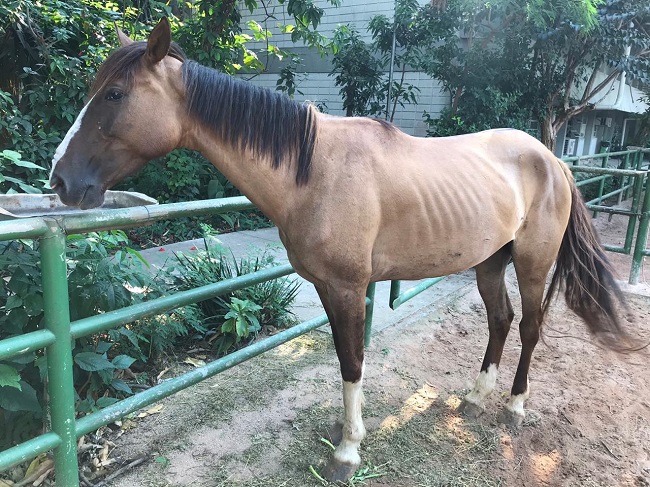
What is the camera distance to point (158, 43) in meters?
1.61

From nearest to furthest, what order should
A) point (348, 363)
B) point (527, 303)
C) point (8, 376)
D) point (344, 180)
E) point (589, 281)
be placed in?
1. point (8, 376)
2. point (344, 180)
3. point (348, 363)
4. point (527, 303)
5. point (589, 281)

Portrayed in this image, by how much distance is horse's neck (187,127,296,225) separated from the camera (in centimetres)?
185

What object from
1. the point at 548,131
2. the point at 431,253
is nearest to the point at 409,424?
the point at 431,253

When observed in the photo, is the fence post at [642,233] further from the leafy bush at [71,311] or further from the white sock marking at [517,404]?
the leafy bush at [71,311]

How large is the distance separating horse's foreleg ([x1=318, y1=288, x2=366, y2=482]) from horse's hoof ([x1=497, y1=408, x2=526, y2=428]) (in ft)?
2.98

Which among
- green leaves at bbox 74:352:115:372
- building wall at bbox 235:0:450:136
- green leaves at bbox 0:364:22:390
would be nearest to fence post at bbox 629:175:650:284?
building wall at bbox 235:0:450:136

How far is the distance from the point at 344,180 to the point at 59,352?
3.93ft

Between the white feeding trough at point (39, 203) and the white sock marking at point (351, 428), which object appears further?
the white sock marking at point (351, 428)

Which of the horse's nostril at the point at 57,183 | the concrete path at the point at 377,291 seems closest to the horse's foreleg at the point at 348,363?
the horse's nostril at the point at 57,183

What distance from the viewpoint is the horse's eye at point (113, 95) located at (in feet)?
5.28

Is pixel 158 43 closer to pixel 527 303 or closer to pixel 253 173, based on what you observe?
pixel 253 173

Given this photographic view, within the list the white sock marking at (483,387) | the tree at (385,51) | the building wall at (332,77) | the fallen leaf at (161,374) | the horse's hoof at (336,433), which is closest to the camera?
the horse's hoof at (336,433)

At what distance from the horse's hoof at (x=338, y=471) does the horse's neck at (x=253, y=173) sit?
1149mm

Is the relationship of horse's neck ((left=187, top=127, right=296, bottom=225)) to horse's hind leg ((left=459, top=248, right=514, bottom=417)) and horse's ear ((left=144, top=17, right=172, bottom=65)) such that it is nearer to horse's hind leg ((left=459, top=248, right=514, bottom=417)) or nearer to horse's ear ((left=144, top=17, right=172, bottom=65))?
horse's ear ((left=144, top=17, right=172, bottom=65))
